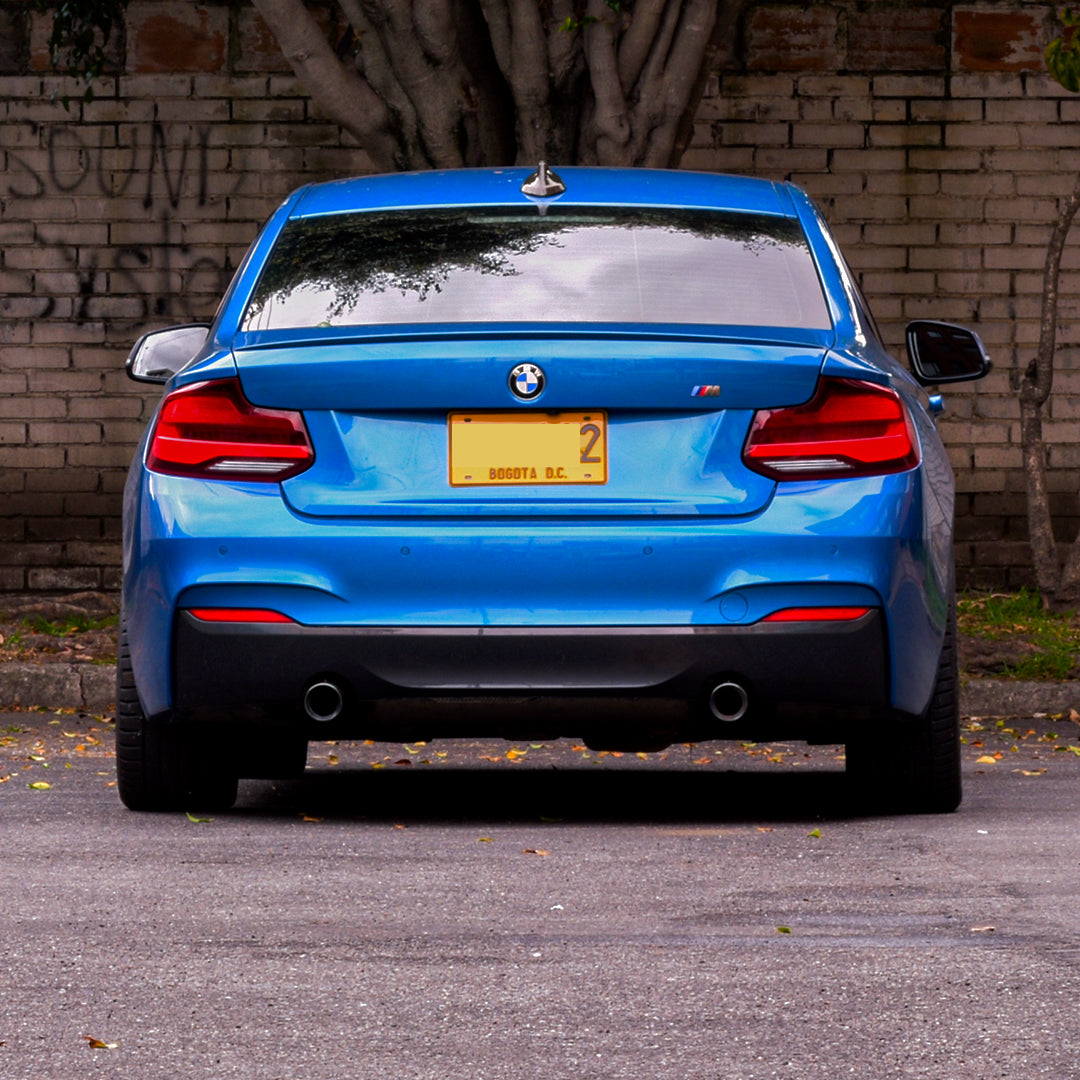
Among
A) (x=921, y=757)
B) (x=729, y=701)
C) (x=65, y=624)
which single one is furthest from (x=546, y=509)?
(x=65, y=624)

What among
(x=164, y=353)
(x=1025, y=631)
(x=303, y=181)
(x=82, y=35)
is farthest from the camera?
(x=303, y=181)

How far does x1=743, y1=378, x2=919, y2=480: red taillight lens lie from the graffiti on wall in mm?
8911

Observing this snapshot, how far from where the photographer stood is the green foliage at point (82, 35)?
12273 mm

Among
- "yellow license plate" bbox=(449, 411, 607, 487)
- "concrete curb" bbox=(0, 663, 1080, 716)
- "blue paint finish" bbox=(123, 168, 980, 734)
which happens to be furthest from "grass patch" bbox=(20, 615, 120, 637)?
"yellow license plate" bbox=(449, 411, 607, 487)

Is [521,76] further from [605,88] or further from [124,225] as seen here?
[124,225]

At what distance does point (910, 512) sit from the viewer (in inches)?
187

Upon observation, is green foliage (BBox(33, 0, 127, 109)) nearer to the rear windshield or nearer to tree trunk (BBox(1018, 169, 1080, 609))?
tree trunk (BBox(1018, 169, 1080, 609))

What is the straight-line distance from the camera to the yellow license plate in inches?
184

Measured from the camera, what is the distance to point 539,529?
4.64 meters

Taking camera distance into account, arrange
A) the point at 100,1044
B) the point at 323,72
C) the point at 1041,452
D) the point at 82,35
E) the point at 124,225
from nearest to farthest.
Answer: the point at 100,1044 → the point at 323,72 → the point at 1041,452 → the point at 82,35 → the point at 124,225

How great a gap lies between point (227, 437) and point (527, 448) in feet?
2.21

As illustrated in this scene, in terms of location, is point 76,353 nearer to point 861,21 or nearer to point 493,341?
point 861,21

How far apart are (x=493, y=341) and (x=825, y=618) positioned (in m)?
0.95

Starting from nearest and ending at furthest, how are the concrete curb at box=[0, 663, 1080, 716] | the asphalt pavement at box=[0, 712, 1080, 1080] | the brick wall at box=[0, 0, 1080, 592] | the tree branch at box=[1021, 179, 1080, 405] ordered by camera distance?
the asphalt pavement at box=[0, 712, 1080, 1080] < the concrete curb at box=[0, 663, 1080, 716] < the tree branch at box=[1021, 179, 1080, 405] < the brick wall at box=[0, 0, 1080, 592]
